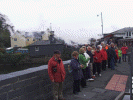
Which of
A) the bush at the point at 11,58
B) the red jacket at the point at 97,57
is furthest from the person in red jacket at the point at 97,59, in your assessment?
the bush at the point at 11,58

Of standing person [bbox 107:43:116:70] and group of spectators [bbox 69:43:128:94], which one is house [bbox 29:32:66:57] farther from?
group of spectators [bbox 69:43:128:94]

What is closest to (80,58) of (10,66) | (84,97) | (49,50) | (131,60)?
(84,97)

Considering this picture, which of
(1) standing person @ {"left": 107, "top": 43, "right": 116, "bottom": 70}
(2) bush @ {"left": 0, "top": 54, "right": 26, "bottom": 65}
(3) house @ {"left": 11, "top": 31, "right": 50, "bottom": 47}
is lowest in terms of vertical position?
(2) bush @ {"left": 0, "top": 54, "right": 26, "bottom": 65}

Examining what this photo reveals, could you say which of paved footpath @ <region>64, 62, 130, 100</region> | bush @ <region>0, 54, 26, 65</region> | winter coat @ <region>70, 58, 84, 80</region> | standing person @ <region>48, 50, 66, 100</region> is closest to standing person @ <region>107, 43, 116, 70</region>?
paved footpath @ <region>64, 62, 130, 100</region>

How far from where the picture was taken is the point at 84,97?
5.06 meters

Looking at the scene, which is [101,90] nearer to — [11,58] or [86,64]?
[86,64]

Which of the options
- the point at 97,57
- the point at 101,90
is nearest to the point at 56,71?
the point at 101,90

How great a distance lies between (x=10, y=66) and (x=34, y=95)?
166 ft

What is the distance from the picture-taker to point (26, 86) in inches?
148

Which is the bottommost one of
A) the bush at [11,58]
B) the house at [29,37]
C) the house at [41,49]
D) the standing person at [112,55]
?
the bush at [11,58]

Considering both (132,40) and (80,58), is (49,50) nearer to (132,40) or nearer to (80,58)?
(132,40)

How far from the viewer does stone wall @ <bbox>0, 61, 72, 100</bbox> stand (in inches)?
125

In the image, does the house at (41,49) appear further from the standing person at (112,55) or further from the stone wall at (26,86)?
the stone wall at (26,86)

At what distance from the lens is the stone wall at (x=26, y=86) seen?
3.18 meters
